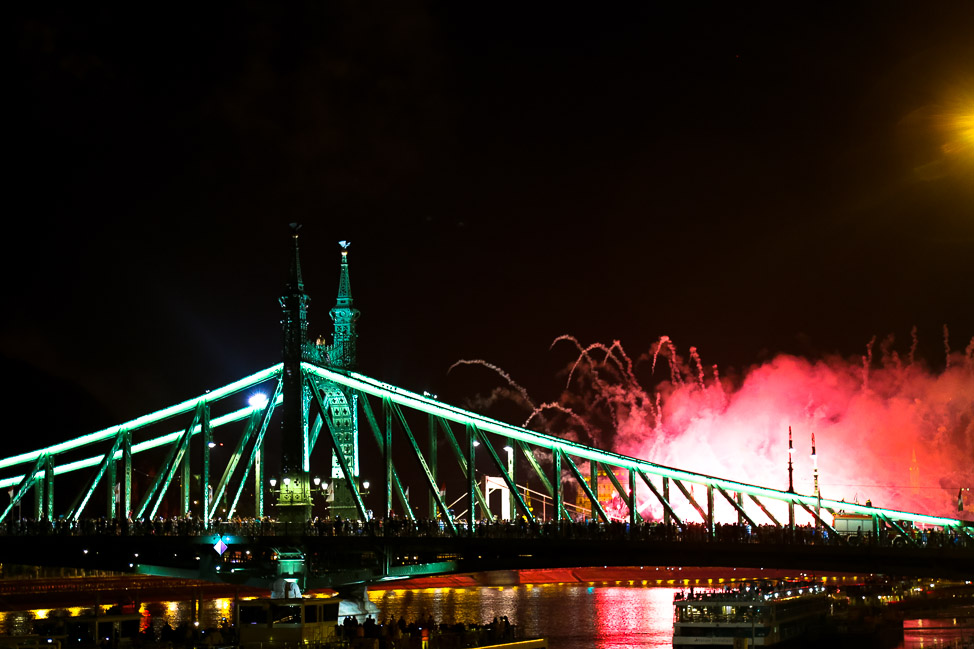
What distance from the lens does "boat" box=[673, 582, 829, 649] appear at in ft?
253

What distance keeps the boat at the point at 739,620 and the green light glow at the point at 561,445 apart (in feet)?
21.2

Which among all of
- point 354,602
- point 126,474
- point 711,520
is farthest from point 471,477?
point 126,474

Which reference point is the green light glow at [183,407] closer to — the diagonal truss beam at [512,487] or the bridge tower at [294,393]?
the bridge tower at [294,393]

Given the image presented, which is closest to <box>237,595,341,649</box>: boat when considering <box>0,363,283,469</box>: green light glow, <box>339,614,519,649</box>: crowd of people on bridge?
<box>339,614,519,649</box>: crowd of people on bridge

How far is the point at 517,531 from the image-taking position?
261ft

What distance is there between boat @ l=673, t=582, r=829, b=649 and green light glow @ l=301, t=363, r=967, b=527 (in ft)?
21.2

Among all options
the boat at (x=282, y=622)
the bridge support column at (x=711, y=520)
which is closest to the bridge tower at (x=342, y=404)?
the bridge support column at (x=711, y=520)

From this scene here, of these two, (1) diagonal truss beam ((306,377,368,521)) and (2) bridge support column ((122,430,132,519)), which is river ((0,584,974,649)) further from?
(1) diagonal truss beam ((306,377,368,521))

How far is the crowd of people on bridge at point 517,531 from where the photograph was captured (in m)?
74.3

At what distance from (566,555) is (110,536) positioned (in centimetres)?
2738

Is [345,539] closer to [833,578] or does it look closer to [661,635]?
[661,635]

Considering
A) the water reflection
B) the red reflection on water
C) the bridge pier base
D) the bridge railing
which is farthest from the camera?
the bridge pier base

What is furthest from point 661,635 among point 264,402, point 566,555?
point 264,402

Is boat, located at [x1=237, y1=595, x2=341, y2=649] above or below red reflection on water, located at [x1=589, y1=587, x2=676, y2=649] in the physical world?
above
